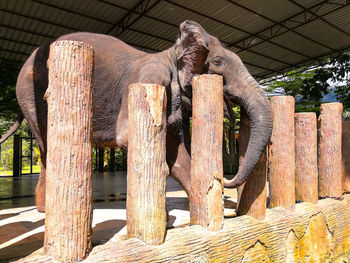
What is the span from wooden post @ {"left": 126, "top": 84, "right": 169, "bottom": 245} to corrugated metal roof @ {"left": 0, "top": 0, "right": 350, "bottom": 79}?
6.04 metres

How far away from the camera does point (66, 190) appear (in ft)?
5.17

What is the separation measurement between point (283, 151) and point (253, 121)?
0.43 m

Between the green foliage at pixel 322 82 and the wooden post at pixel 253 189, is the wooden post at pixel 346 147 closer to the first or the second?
the wooden post at pixel 253 189

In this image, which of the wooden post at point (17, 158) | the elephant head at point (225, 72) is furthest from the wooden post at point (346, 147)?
the wooden post at point (17, 158)

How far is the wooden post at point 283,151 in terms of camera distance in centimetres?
267

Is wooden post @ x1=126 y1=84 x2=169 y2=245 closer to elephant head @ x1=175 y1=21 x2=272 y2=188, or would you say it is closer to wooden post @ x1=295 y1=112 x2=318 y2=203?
elephant head @ x1=175 y1=21 x2=272 y2=188

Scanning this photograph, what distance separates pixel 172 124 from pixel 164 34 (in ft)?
22.1

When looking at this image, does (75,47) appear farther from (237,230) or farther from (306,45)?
(306,45)

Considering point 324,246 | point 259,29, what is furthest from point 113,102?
point 259,29

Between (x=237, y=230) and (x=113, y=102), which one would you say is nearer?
(x=237, y=230)

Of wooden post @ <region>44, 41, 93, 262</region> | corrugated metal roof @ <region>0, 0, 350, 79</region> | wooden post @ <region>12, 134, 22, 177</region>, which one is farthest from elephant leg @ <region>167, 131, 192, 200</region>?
wooden post @ <region>12, 134, 22, 177</region>

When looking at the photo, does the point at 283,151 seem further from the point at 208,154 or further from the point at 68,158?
the point at 68,158

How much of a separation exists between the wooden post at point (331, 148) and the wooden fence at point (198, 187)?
0.01m

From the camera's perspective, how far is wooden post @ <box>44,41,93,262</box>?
5.14 feet
